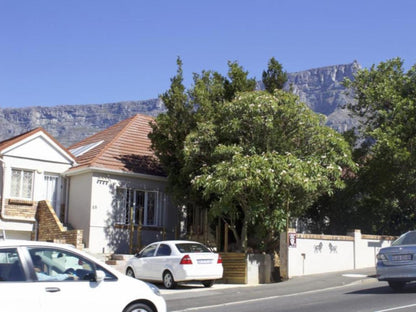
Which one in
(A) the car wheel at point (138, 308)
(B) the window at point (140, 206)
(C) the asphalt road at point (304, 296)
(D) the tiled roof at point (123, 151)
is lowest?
(C) the asphalt road at point (304, 296)

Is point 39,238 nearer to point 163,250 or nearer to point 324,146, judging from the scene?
point 163,250

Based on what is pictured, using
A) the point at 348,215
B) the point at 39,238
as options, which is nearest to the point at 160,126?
the point at 39,238

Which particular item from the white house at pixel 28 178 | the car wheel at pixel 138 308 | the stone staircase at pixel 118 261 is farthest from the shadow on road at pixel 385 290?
the white house at pixel 28 178

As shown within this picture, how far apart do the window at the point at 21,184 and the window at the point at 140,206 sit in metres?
3.67

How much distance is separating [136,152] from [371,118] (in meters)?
11.1

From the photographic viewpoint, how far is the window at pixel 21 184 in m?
23.9

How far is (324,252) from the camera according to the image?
20922mm

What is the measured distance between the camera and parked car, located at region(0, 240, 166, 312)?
7527 mm

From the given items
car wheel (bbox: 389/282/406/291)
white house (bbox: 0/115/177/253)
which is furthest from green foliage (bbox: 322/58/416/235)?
car wheel (bbox: 389/282/406/291)

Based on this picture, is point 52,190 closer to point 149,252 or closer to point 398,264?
point 149,252

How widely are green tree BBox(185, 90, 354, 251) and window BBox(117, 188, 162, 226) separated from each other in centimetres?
488

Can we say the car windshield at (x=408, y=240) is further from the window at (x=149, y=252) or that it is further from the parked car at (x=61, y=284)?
the parked car at (x=61, y=284)

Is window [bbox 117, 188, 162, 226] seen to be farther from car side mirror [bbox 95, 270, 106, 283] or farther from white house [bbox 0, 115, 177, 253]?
car side mirror [bbox 95, 270, 106, 283]

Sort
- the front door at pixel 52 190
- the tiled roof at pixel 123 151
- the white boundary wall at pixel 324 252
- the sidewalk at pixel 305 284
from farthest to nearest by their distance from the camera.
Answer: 1. the front door at pixel 52 190
2. the tiled roof at pixel 123 151
3. the white boundary wall at pixel 324 252
4. the sidewalk at pixel 305 284
